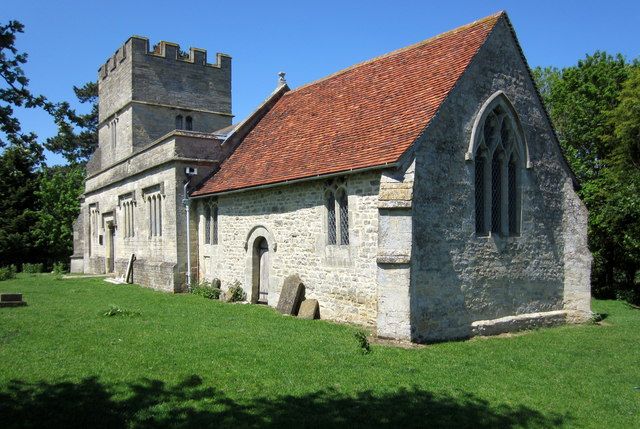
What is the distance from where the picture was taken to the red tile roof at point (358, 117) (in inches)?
483

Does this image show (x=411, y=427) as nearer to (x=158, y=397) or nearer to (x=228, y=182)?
(x=158, y=397)

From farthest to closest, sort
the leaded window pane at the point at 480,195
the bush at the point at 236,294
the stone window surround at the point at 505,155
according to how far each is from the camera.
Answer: the bush at the point at 236,294 < the leaded window pane at the point at 480,195 < the stone window surround at the point at 505,155

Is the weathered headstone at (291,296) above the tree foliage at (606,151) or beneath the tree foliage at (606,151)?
beneath

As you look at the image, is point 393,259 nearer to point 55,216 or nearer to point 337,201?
point 337,201

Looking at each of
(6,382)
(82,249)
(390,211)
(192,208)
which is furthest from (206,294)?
(82,249)

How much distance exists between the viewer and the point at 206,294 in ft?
59.1

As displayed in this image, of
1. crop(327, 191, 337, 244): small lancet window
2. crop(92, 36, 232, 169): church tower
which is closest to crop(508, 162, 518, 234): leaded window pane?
crop(327, 191, 337, 244): small lancet window

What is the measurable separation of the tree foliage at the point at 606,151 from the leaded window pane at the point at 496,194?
28.2 feet

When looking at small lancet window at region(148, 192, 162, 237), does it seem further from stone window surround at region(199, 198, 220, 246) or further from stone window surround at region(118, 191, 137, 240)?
stone window surround at region(199, 198, 220, 246)

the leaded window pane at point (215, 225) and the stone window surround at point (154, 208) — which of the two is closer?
the leaded window pane at point (215, 225)

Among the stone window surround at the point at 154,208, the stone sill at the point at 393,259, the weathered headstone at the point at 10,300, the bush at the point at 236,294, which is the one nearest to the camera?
the stone sill at the point at 393,259

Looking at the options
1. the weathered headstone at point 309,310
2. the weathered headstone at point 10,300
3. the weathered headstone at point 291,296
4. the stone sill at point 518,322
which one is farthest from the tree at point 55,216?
the stone sill at point 518,322

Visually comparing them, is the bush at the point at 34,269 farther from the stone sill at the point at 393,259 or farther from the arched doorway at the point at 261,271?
the stone sill at the point at 393,259

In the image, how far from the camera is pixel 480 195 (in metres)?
13.0
